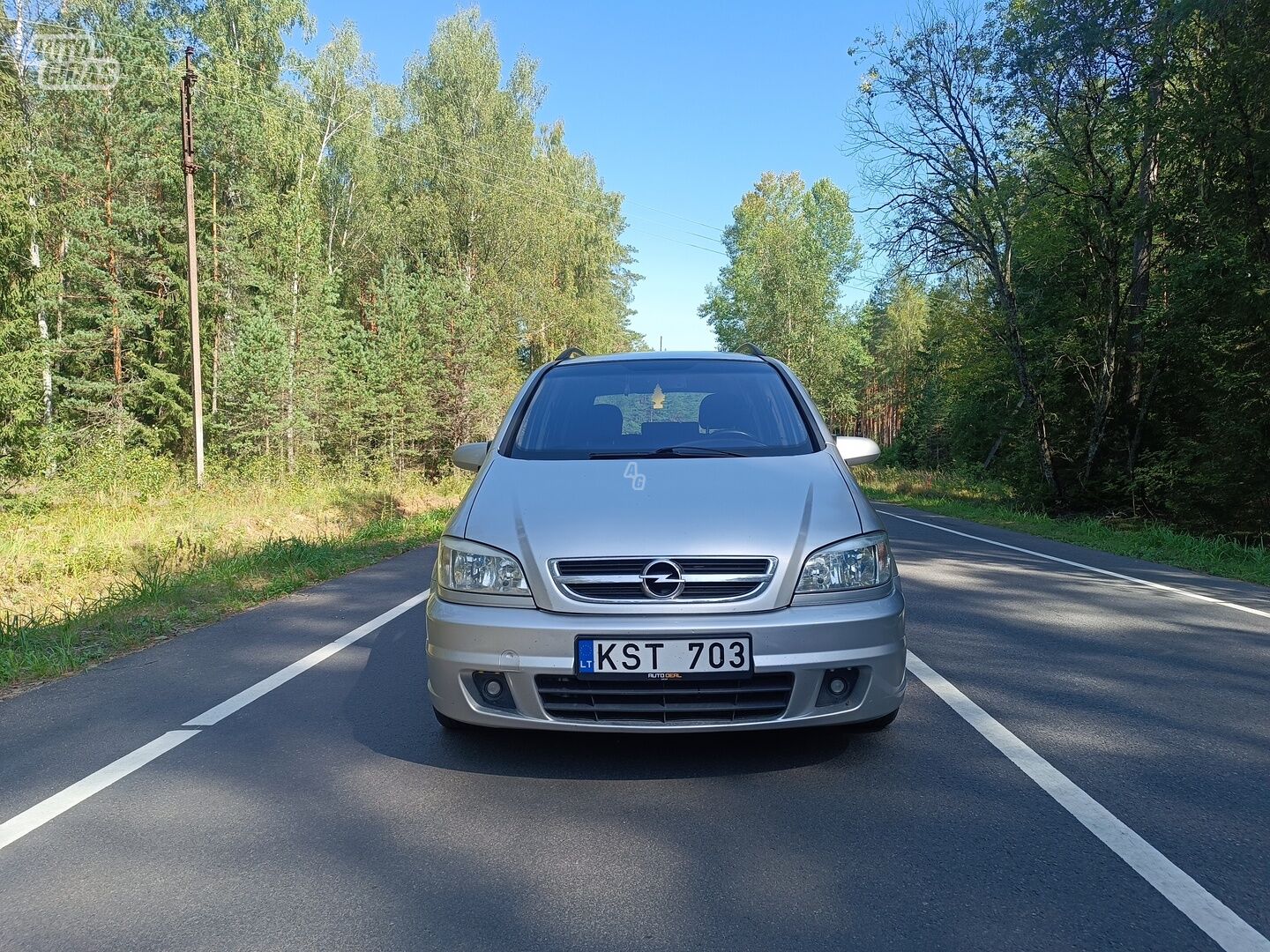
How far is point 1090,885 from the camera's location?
8.30 ft

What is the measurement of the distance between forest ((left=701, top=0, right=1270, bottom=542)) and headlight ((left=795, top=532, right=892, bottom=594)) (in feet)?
42.4

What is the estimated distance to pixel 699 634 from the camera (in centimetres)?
317

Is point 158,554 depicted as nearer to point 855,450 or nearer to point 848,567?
point 855,450

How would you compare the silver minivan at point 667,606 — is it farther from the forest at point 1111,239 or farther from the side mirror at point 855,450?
the forest at point 1111,239

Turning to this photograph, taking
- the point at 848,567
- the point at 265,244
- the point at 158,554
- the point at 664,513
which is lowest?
the point at 158,554

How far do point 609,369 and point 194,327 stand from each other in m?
18.4

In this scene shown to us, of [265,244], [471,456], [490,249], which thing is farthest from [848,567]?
[490,249]

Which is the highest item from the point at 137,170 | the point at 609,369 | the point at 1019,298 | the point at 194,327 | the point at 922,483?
the point at 137,170

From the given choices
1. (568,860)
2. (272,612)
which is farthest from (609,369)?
(272,612)

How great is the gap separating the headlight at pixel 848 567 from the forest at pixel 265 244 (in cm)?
1984

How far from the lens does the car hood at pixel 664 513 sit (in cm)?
331

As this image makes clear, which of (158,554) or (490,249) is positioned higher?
(490,249)

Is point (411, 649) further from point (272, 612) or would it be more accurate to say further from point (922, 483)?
point (922, 483)

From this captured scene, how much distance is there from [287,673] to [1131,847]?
4265 millimetres
